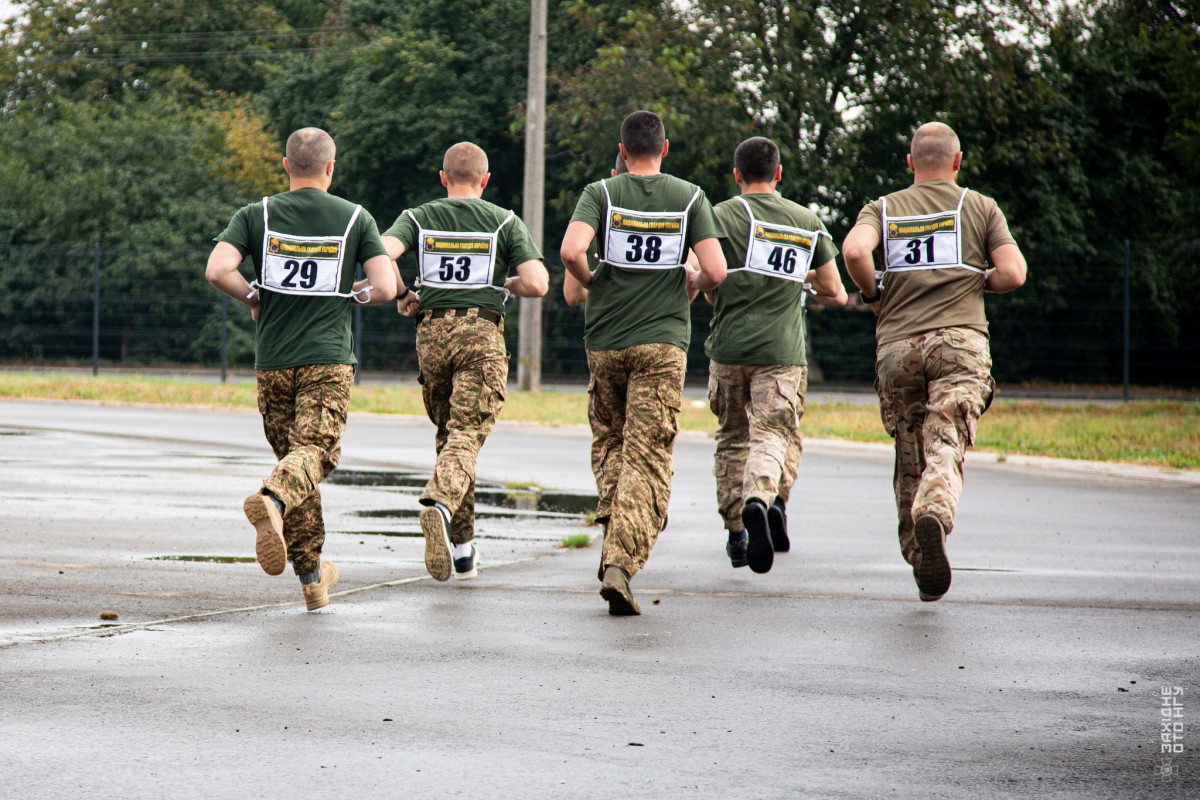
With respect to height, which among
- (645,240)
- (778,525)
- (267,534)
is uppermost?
(645,240)

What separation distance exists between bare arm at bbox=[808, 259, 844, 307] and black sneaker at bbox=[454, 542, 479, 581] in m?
2.24

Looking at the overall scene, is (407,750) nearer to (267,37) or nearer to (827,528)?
(827,528)

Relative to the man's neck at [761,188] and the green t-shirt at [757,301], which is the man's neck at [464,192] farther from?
the man's neck at [761,188]

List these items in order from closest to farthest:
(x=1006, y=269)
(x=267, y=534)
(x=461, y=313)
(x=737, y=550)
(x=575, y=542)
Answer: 1. (x=267, y=534)
2. (x=1006, y=269)
3. (x=461, y=313)
4. (x=737, y=550)
5. (x=575, y=542)

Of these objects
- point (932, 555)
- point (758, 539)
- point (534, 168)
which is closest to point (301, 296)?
point (758, 539)

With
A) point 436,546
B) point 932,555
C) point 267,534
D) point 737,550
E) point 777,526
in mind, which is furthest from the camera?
point 777,526

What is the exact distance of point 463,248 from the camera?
704cm

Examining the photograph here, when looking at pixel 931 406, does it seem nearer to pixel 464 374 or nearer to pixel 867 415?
pixel 464 374

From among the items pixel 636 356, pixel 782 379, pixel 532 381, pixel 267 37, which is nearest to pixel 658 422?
pixel 636 356

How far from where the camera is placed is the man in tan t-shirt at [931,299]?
646 cm

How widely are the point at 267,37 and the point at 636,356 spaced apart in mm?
41999

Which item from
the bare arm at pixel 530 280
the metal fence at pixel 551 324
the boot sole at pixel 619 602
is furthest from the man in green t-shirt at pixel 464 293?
the metal fence at pixel 551 324

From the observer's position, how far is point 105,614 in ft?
19.5

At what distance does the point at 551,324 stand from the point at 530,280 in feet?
67.2
